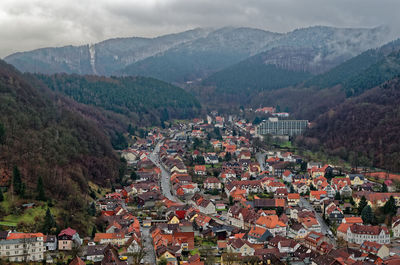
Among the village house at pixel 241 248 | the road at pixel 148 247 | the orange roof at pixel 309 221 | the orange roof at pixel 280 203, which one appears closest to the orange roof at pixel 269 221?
the orange roof at pixel 309 221

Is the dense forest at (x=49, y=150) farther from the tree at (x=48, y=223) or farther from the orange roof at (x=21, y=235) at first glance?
the orange roof at (x=21, y=235)

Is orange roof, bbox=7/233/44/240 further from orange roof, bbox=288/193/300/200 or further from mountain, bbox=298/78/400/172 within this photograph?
mountain, bbox=298/78/400/172

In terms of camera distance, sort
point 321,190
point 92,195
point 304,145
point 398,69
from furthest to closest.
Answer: point 398,69, point 304,145, point 321,190, point 92,195

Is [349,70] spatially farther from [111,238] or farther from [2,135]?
[111,238]

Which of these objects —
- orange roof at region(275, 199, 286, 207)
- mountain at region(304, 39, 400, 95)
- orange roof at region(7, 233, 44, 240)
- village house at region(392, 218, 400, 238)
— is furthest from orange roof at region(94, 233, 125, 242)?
mountain at region(304, 39, 400, 95)

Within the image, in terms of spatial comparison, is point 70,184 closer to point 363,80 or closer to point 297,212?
point 297,212

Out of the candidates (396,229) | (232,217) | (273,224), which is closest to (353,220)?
(396,229)

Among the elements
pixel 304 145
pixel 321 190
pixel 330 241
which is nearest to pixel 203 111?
pixel 304 145
